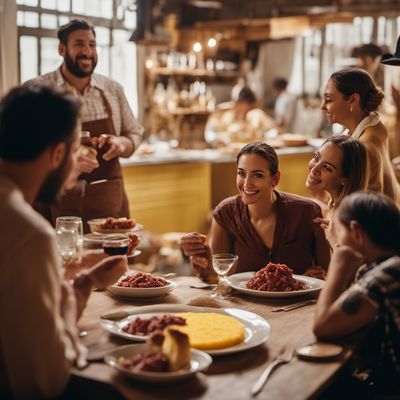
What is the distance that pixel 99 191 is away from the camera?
14.2 feet

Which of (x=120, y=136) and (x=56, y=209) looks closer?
(x=56, y=209)

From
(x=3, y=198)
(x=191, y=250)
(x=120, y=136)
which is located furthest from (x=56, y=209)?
(x=3, y=198)

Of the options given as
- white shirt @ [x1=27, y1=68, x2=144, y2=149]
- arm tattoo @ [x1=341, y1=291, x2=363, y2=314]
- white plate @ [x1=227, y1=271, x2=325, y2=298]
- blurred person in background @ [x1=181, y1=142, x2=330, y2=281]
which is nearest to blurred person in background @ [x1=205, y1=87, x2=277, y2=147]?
white shirt @ [x1=27, y1=68, x2=144, y2=149]

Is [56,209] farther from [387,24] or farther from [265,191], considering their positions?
[387,24]

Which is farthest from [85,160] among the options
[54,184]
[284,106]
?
[284,106]

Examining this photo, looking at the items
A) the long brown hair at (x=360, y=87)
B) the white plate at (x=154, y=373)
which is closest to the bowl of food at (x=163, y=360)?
the white plate at (x=154, y=373)

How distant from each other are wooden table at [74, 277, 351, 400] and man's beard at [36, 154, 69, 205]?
46cm

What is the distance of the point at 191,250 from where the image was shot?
2.83 metres

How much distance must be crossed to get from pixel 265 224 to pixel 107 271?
1143 mm

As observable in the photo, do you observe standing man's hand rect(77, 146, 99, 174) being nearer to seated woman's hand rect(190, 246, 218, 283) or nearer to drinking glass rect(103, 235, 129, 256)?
seated woman's hand rect(190, 246, 218, 283)

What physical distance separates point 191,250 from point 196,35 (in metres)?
8.04

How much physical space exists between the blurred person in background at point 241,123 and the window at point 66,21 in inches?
51.8

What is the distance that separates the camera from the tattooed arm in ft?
6.32

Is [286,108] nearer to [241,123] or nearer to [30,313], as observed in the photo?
[241,123]
